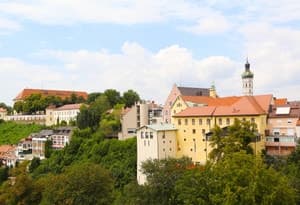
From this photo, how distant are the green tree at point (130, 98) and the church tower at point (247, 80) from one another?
26993 millimetres

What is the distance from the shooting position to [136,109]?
7056 centimetres

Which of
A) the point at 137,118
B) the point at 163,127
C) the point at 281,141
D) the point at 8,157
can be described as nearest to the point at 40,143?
the point at 8,157

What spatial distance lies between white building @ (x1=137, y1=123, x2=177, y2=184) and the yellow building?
3.43 ft

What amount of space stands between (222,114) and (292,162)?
10.5m

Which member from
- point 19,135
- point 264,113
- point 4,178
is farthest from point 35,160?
point 264,113

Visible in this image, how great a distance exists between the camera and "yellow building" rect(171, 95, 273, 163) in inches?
1859

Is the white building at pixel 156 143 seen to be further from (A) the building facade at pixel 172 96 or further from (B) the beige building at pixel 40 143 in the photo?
(B) the beige building at pixel 40 143

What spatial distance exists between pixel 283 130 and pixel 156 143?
1477 centimetres

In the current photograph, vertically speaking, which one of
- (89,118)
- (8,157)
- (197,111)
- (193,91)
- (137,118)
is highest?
(193,91)

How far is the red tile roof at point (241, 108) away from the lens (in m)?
47.5

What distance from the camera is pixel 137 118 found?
229 feet

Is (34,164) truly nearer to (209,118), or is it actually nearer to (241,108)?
(209,118)

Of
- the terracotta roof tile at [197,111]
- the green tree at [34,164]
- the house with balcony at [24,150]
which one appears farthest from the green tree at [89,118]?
the terracotta roof tile at [197,111]

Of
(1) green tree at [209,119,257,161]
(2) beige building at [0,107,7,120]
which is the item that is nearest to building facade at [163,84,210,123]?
(1) green tree at [209,119,257,161]
